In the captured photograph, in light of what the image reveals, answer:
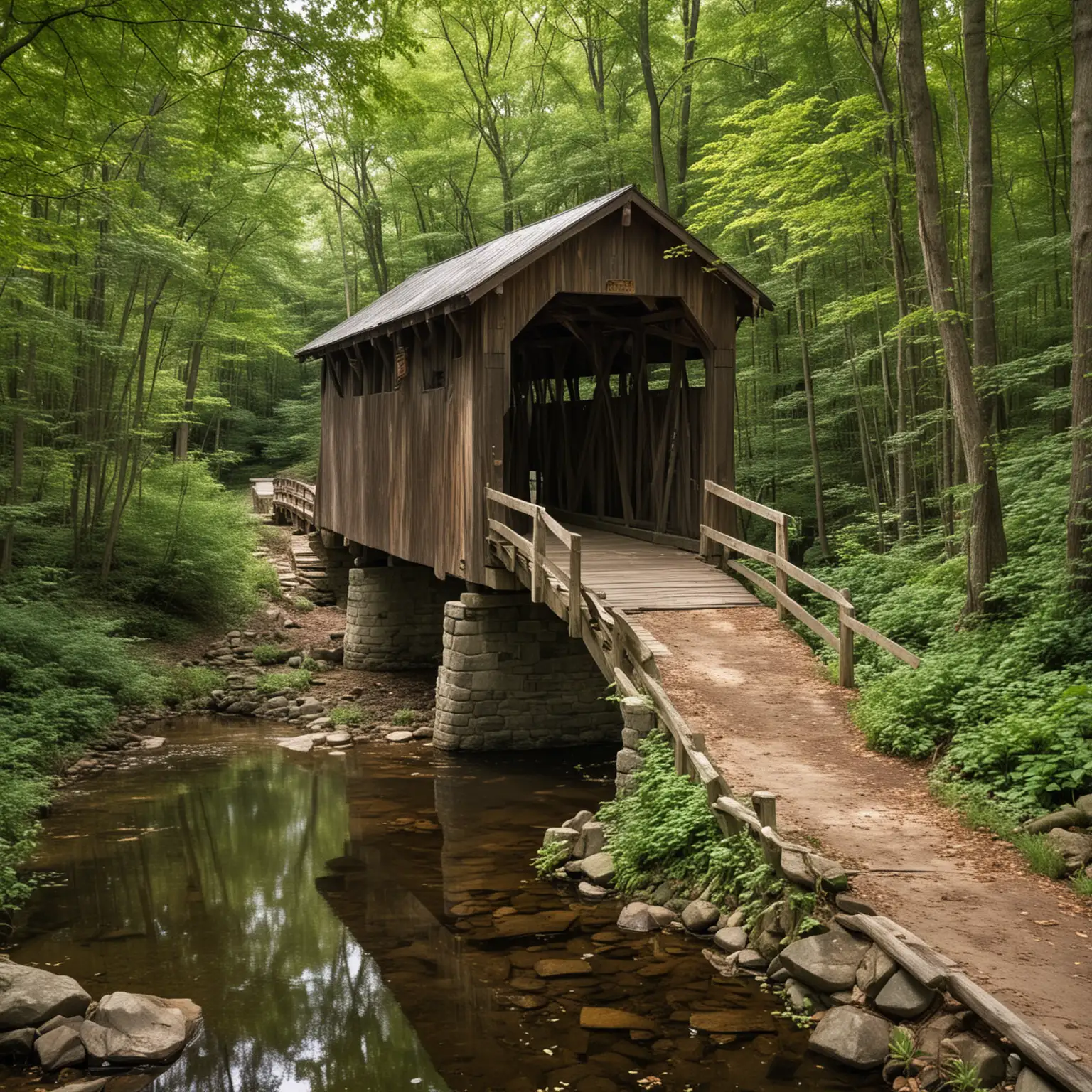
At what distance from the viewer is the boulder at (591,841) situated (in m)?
8.56

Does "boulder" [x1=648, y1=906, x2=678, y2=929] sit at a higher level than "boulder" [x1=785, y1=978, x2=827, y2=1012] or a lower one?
lower

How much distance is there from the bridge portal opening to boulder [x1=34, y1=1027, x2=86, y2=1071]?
28.3 ft

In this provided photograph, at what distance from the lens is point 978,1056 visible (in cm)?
470

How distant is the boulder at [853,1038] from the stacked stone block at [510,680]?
795 cm

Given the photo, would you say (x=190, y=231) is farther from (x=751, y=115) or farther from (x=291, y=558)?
(x=751, y=115)


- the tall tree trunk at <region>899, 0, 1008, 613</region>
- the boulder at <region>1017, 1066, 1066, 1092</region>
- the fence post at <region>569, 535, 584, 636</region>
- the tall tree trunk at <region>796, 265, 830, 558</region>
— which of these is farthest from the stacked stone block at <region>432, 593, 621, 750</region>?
the boulder at <region>1017, 1066, 1066, 1092</region>

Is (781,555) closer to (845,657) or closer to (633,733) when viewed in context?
(845,657)

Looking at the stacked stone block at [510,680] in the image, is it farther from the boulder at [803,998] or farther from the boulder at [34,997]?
the boulder at [803,998]

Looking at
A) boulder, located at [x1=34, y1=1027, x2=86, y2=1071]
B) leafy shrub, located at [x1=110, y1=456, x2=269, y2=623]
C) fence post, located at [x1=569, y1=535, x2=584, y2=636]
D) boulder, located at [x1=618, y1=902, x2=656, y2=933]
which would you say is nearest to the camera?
boulder, located at [x1=34, y1=1027, x2=86, y2=1071]

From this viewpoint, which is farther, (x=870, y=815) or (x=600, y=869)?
(x=600, y=869)

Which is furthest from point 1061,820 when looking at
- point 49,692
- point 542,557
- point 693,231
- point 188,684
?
point 693,231

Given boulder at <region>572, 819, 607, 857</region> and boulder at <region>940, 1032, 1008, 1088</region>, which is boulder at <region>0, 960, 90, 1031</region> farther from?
boulder at <region>940, 1032, 1008, 1088</region>

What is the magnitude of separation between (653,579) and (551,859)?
4.07 meters

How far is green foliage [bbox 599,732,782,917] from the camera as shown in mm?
6730
